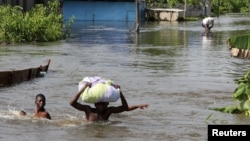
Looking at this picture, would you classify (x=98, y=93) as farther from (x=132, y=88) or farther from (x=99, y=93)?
(x=132, y=88)

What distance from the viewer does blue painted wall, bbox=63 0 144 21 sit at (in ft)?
215

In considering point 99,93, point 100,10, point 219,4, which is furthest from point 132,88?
point 219,4

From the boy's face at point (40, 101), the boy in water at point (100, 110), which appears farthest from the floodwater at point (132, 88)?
the boy's face at point (40, 101)

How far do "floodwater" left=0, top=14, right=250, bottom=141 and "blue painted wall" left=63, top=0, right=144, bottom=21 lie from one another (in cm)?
3082

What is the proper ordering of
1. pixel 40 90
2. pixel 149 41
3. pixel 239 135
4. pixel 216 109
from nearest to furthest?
pixel 239 135, pixel 216 109, pixel 40 90, pixel 149 41

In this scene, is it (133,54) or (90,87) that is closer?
(90,87)

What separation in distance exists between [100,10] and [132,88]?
164ft

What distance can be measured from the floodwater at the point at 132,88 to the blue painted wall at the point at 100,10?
30.8 meters

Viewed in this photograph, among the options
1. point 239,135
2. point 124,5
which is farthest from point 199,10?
point 239,135

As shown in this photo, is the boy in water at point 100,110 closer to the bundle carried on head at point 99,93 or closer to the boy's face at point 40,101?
the bundle carried on head at point 99,93

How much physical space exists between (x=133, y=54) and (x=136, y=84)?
10.3 meters

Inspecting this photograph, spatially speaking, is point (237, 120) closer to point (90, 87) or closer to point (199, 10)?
point (90, 87)

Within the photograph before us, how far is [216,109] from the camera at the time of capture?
14.2 m

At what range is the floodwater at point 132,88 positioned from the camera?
11820 mm
